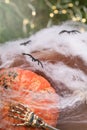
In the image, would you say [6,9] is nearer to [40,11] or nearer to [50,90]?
[40,11]

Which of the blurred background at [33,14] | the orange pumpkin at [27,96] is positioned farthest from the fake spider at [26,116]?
the blurred background at [33,14]

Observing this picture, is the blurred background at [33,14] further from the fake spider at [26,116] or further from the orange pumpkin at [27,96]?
the fake spider at [26,116]

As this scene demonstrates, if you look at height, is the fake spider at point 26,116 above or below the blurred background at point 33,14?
below

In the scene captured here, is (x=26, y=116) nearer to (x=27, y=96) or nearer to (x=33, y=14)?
(x=27, y=96)

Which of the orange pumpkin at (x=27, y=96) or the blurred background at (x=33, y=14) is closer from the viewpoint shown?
the orange pumpkin at (x=27, y=96)

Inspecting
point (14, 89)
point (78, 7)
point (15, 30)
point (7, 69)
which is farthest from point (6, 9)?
point (14, 89)

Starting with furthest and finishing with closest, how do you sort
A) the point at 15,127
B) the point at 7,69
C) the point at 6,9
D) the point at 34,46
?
1. the point at 6,9
2. the point at 34,46
3. the point at 7,69
4. the point at 15,127

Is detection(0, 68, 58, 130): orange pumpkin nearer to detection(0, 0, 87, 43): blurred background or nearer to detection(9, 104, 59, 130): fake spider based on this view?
detection(9, 104, 59, 130): fake spider
